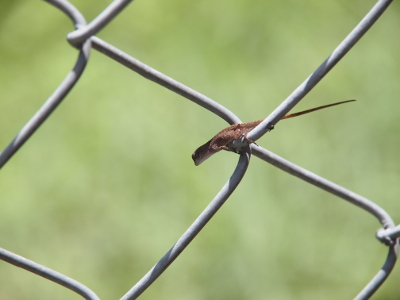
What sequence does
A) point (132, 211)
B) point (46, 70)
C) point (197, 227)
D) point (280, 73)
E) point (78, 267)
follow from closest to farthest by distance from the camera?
point (197, 227) < point (78, 267) < point (132, 211) < point (46, 70) < point (280, 73)

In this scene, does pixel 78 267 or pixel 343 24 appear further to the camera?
pixel 343 24

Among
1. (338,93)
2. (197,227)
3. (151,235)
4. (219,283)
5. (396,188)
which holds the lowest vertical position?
(219,283)

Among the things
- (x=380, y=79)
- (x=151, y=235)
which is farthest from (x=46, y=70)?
(x=380, y=79)

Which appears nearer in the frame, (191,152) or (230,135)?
(230,135)

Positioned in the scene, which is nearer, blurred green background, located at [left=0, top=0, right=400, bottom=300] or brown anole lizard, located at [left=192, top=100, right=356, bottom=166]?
brown anole lizard, located at [left=192, top=100, right=356, bottom=166]

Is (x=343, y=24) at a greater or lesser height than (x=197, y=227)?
greater

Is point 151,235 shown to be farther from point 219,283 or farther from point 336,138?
point 336,138

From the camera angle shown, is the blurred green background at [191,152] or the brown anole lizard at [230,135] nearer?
the brown anole lizard at [230,135]

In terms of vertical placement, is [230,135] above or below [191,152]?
above
